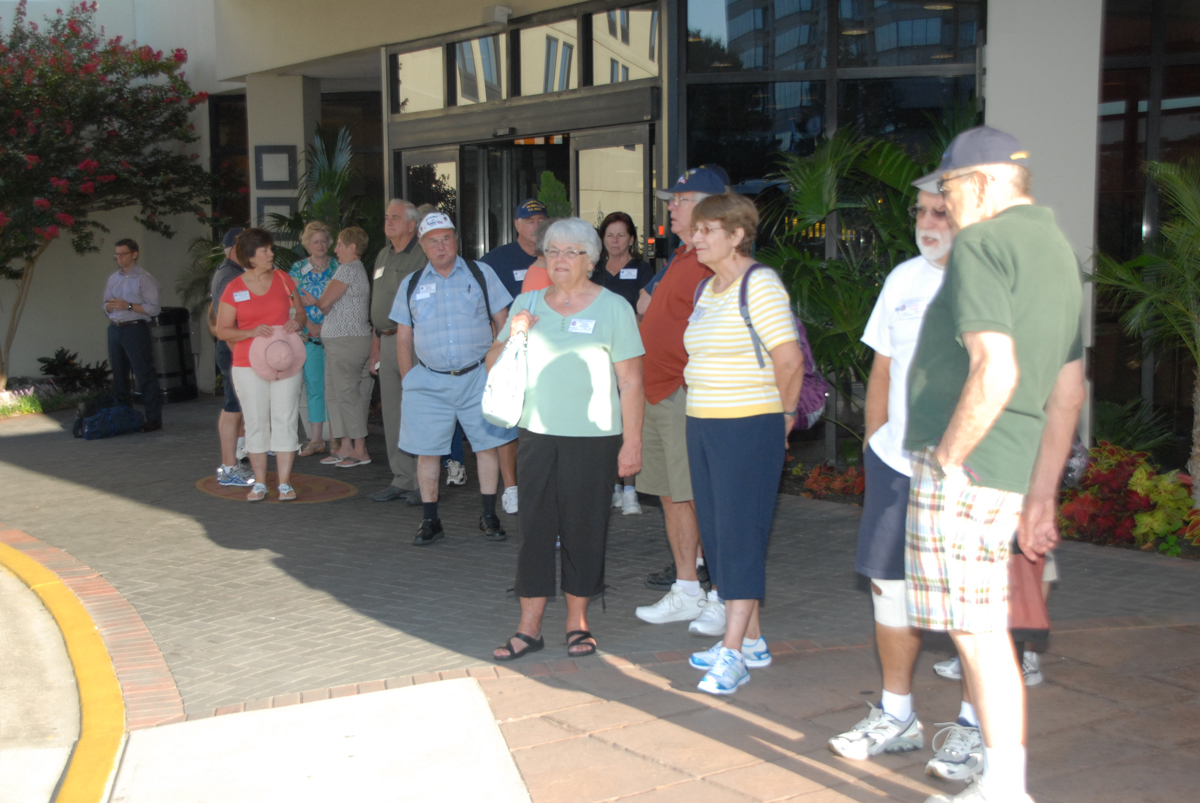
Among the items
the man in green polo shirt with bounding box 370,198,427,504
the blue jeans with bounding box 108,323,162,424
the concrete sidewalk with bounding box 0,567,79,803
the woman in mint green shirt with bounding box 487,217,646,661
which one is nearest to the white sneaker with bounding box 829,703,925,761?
the woman in mint green shirt with bounding box 487,217,646,661

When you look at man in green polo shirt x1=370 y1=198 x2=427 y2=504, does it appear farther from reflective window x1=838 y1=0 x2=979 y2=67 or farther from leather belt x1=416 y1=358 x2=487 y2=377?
reflective window x1=838 y1=0 x2=979 y2=67

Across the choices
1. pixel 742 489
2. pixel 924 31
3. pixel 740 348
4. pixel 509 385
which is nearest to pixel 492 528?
pixel 509 385

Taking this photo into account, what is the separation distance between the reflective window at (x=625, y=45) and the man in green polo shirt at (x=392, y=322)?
299 centimetres

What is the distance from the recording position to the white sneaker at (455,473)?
9.24 meters

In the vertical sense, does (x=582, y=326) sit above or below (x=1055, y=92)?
below

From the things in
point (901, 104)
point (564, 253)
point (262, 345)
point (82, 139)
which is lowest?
point (262, 345)

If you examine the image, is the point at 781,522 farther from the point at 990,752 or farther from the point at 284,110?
the point at 284,110

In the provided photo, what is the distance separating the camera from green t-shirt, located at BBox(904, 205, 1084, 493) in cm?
302

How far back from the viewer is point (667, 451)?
5539 mm

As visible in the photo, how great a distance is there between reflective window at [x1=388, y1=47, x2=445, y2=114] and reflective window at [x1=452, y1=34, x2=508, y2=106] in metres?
0.33

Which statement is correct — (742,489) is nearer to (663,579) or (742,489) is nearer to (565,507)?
(565,507)

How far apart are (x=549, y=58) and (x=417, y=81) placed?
95.0 inches

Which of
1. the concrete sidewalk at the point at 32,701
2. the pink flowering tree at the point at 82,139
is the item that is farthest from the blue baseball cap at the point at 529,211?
the pink flowering tree at the point at 82,139

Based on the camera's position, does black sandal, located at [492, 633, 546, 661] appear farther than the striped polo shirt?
Yes
